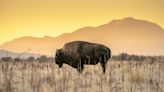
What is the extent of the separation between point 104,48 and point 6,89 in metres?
12.5

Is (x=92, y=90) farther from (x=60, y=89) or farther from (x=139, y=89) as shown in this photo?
(x=139, y=89)

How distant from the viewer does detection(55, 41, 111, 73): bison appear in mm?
20328

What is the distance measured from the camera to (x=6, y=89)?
9258 millimetres

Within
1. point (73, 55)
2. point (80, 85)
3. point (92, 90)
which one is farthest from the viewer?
point (73, 55)

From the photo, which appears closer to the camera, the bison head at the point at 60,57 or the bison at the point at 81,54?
the bison at the point at 81,54

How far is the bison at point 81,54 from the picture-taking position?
66.7 ft

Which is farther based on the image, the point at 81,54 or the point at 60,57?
the point at 60,57

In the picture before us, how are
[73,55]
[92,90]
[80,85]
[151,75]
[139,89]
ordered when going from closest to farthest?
[92,90]
[139,89]
[80,85]
[151,75]
[73,55]

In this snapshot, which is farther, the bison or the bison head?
the bison head

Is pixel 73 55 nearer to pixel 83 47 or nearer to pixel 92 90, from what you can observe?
pixel 83 47

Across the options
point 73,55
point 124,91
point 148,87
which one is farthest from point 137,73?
point 73,55

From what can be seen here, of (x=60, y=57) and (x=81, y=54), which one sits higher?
(x=81, y=54)

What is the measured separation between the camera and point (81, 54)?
2042cm

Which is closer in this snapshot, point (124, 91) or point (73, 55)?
point (124, 91)
